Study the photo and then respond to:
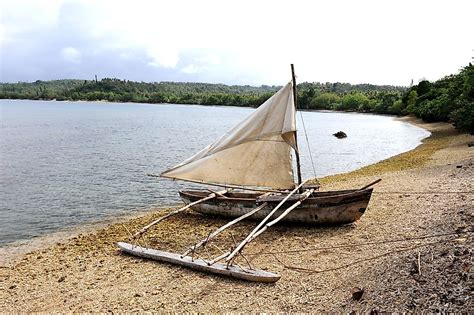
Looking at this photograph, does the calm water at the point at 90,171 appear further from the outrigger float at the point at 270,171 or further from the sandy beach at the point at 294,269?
the outrigger float at the point at 270,171

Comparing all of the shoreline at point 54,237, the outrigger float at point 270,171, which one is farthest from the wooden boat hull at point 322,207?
the shoreline at point 54,237

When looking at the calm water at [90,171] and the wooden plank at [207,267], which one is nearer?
the wooden plank at [207,267]

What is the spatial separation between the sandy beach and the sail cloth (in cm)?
159

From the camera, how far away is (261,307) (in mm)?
7652

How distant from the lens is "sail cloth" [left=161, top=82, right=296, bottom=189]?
12.6 metres

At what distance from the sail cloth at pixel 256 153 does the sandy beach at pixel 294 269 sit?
159 centimetres

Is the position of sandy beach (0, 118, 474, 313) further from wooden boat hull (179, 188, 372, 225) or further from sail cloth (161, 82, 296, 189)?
sail cloth (161, 82, 296, 189)

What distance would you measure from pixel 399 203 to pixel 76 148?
1283 inches

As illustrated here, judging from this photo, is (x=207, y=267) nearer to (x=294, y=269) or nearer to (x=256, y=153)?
(x=294, y=269)

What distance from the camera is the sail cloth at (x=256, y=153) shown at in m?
12.6

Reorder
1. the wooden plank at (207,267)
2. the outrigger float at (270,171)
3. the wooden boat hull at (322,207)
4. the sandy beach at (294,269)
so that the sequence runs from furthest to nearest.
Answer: the outrigger float at (270,171)
the wooden boat hull at (322,207)
the wooden plank at (207,267)
the sandy beach at (294,269)

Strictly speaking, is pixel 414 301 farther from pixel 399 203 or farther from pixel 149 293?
pixel 399 203

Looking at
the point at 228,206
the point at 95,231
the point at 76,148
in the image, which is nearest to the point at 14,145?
the point at 76,148

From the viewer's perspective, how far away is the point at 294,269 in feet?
30.6
